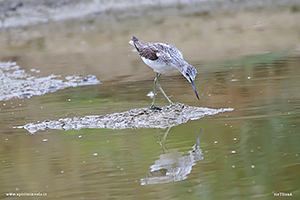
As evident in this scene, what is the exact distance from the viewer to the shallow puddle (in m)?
4.49

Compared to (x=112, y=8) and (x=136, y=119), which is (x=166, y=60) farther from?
(x=112, y=8)

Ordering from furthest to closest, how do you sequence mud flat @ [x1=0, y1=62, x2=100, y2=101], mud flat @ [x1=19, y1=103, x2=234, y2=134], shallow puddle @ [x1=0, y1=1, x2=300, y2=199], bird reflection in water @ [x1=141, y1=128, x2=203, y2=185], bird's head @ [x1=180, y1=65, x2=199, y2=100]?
mud flat @ [x1=0, y1=62, x2=100, y2=101], mud flat @ [x1=19, y1=103, x2=234, y2=134], bird's head @ [x1=180, y1=65, x2=199, y2=100], bird reflection in water @ [x1=141, y1=128, x2=203, y2=185], shallow puddle @ [x1=0, y1=1, x2=300, y2=199]

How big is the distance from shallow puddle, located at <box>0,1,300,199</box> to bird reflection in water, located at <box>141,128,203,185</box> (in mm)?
12

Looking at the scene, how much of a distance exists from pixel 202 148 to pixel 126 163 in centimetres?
90

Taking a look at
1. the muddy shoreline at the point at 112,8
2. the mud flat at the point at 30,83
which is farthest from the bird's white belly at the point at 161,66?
the muddy shoreline at the point at 112,8

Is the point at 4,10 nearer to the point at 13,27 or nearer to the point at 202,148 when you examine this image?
the point at 13,27

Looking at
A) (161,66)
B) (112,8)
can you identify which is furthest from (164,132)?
(112,8)

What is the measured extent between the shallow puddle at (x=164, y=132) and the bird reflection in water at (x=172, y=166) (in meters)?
0.01

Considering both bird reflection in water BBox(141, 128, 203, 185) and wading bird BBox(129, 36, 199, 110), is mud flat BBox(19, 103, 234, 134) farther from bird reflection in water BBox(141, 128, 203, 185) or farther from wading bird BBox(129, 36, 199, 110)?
bird reflection in water BBox(141, 128, 203, 185)

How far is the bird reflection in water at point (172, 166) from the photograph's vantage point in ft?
15.2

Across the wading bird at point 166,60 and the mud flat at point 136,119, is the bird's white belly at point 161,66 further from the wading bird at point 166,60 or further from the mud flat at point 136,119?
the mud flat at point 136,119

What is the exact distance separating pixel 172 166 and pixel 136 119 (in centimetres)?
188

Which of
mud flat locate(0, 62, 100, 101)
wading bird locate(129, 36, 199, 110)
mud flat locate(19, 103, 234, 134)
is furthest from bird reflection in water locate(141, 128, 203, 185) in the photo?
mud flat locate(0, 62, 100, 101)

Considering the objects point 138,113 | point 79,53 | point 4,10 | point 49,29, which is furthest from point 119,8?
point 138,113
